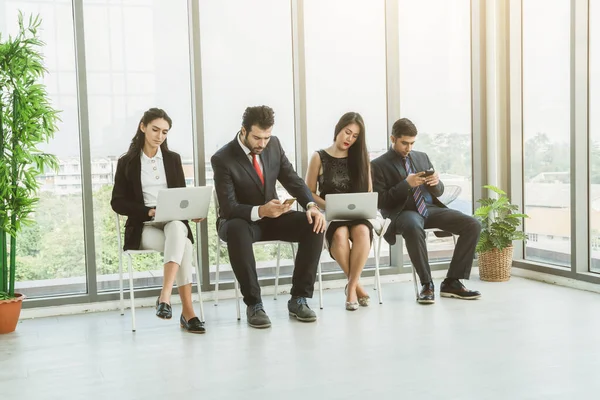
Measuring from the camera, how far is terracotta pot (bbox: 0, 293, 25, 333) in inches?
162

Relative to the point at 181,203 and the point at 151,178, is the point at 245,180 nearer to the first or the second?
the point at 181,203

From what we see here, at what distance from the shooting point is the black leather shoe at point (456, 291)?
481 centimetres

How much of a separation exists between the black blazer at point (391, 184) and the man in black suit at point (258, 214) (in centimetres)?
67

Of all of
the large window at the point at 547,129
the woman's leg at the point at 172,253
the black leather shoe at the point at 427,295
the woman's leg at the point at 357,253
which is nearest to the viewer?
the woman's leg at the point at 172,253

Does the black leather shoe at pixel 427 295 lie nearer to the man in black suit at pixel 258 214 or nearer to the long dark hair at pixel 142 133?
the man in black suit at pixel 258 214

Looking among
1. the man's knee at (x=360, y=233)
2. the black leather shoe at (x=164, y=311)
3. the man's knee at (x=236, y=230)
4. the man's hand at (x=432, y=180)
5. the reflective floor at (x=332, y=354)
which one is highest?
the man's hand at (x=432, y=180)

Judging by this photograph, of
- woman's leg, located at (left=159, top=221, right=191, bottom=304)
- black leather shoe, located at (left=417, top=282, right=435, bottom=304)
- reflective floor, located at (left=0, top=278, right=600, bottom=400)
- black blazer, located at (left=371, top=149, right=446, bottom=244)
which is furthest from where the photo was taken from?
black blazer, located at (left=371, top=149, right=446, bottom=244)

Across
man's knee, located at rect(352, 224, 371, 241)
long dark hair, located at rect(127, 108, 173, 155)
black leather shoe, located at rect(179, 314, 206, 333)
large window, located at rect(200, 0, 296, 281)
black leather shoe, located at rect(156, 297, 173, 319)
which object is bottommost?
black leather shoe, located at rect(179, 314, 206, 333)

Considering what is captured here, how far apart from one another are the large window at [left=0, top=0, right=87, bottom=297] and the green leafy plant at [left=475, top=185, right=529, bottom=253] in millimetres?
3104

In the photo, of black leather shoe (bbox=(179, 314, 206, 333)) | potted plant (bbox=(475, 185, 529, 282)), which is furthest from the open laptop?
potted plant (bbox=(475, 185, 529, 282))

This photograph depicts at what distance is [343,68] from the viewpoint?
552cm

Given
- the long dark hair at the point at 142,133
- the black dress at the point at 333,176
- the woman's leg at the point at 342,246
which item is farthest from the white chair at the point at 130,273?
the black dress at the point at 333,176

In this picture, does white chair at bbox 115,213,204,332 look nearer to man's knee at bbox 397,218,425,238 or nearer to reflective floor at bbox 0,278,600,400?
reflective floor at bbox 0,278,600,400

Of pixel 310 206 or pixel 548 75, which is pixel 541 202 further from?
pixel 310 206
